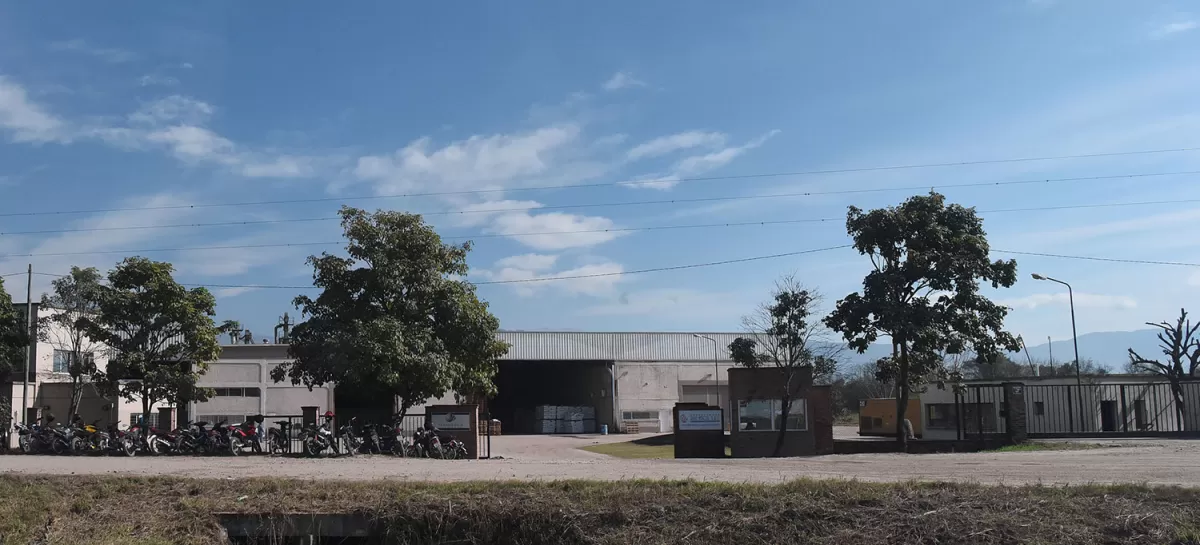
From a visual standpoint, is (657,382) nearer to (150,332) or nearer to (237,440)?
(150,332)

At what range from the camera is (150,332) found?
28266 mm

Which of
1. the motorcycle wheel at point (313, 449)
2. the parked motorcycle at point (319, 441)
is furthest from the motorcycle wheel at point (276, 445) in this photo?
the motorcycle wheel at point (313, 449)

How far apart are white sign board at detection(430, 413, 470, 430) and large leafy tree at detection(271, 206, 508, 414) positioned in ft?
2.39

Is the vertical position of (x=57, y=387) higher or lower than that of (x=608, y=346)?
lower

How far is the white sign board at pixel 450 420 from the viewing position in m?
26.4

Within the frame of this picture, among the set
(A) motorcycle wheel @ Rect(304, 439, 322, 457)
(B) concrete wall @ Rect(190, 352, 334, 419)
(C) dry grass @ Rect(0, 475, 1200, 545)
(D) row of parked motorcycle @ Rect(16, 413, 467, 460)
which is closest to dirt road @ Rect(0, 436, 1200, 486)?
(D) row of parked motorcycle @ Rect(16, 413, 467, 460)

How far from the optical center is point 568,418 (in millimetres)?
57938

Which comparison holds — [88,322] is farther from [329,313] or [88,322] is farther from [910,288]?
[910,288]

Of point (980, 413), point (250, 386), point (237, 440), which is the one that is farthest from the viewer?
point (250, 386)

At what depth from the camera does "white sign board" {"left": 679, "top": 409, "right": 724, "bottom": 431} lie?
86.0ft

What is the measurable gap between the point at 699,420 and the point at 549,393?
4426 cm

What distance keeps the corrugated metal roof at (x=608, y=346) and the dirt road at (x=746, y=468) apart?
118 feet

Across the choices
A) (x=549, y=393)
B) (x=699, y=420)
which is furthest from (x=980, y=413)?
(x=549, y=393)

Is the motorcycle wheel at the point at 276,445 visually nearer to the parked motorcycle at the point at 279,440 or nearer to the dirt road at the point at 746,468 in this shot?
the parked motorcycle at the point at 279,440
